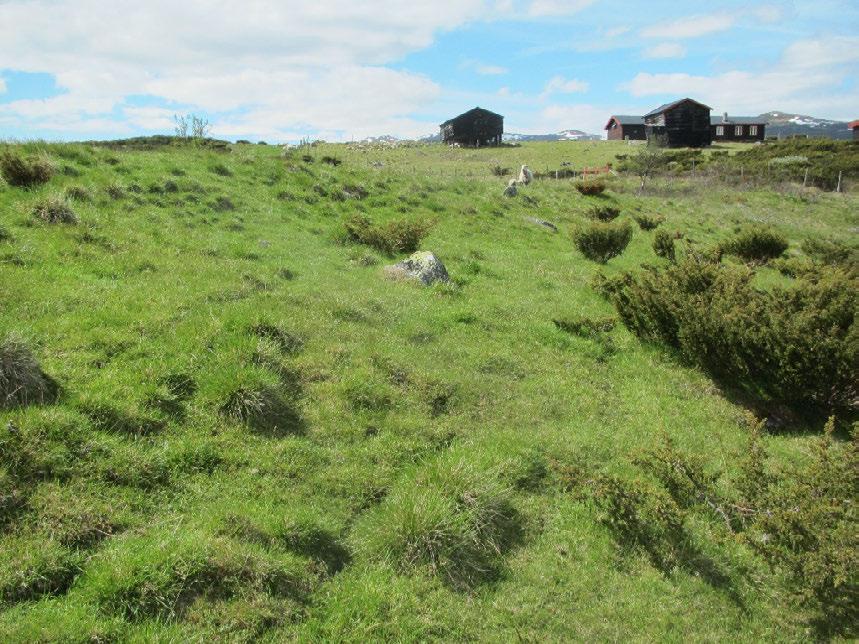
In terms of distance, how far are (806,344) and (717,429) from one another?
1.82 metres

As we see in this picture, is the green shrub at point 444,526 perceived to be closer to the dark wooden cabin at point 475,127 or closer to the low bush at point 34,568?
the low bush at point 34,568

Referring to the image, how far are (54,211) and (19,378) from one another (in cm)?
599

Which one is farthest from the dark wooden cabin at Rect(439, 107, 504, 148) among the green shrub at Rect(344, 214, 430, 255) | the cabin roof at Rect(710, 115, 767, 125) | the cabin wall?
the green shrub at Rect(344, 214, 430, 255)

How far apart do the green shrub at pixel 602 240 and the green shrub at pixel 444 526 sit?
1332 centimetres

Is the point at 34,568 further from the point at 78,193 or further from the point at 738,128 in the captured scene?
the point at 738,128

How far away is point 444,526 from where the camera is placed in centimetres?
545

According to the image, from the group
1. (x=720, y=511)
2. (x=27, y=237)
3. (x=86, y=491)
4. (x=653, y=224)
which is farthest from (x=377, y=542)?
(x=653, y=224)

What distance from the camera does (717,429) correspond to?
8.37 metres

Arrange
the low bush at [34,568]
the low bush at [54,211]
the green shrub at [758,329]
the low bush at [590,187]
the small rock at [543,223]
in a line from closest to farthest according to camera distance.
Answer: the low bush at [34,568]
the green shrub at [758,329]
the low bush at [54,211]
the small rock at [543,223]
the low bush at [590,187]

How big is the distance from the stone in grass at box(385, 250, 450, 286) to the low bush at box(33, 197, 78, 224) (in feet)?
19.7

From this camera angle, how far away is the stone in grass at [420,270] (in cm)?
1238

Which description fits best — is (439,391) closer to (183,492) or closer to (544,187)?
(183,492)

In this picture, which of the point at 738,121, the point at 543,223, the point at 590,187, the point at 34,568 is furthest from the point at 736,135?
the point at 34,568

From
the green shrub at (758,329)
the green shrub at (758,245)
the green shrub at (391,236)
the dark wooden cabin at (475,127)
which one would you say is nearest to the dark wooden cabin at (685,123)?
the dark wooden cabin at (475,127)
